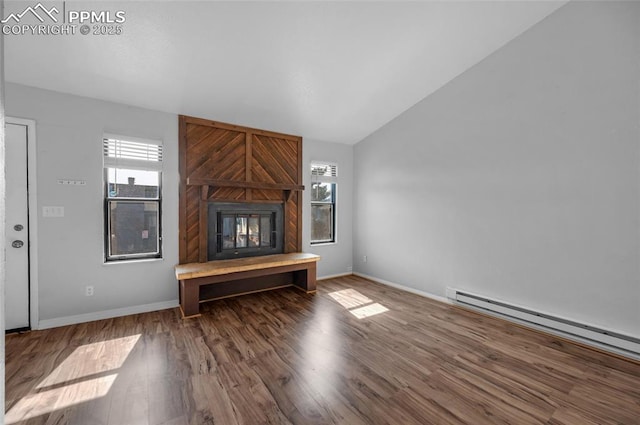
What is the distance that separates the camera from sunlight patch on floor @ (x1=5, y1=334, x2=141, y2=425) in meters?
1.73

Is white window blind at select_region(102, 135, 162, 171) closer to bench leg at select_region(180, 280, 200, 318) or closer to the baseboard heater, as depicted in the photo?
bench leg at select_region(180, 280, 200, 318)

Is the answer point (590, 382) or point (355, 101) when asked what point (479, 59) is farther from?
point (590, 382)

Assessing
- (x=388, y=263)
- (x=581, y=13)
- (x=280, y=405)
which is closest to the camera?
(x=280, y=405)

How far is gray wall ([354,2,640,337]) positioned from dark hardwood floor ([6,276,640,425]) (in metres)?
0.64

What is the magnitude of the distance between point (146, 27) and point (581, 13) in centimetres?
418

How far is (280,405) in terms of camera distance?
1772 millimetres

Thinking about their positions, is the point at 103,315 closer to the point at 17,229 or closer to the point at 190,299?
the point at 190,299

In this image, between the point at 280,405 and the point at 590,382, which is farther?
the point at 590,382

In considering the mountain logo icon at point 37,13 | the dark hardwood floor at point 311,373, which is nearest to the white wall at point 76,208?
the dark hardwood floor at point 311,373

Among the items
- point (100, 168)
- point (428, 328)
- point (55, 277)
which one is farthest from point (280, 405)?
point (100, 168)

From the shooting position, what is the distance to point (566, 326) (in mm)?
2652

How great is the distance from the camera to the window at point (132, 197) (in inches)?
127

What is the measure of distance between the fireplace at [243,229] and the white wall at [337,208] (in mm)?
575

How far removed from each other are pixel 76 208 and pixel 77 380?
1912mm
